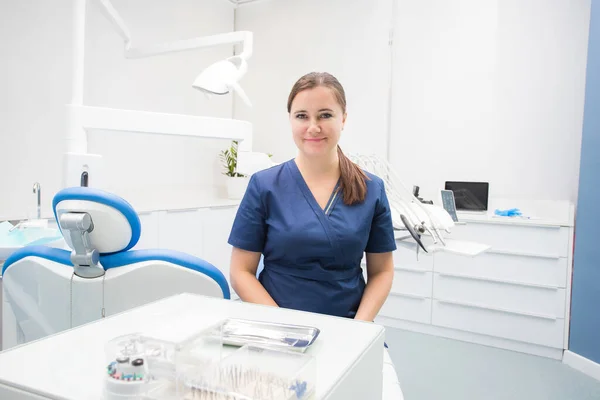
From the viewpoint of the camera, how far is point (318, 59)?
4.34 meters

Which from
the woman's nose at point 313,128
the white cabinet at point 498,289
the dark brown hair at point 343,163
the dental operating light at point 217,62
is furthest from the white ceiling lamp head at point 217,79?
the white cabinet at point 498,289

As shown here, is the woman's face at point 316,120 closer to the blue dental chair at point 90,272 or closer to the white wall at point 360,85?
the blue dental chair at point 90,272

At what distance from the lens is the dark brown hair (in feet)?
4.51

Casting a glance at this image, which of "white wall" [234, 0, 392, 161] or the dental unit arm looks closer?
the dental unit arm

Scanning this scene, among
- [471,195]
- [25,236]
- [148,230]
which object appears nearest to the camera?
[25,236]

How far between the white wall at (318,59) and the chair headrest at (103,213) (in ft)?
10.2

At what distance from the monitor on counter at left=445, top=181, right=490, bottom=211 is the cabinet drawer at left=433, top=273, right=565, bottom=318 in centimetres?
60

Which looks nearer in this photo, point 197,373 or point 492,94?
point 197,373

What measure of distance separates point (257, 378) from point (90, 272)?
2.53 feet

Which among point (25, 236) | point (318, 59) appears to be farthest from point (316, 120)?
point (318, 59)

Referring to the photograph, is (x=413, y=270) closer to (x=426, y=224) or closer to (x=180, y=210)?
(x=426, y=224)

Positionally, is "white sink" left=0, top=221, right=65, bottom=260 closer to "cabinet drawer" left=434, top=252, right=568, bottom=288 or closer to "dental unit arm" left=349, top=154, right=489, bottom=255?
"dental unit arm" left=349, top=154, right=489, bottom=255

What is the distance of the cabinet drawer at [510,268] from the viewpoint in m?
2.98

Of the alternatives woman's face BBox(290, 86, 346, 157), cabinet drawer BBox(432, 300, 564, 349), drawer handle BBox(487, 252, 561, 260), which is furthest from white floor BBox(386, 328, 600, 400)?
woman's face BBox(290, 86, 346, 157)
